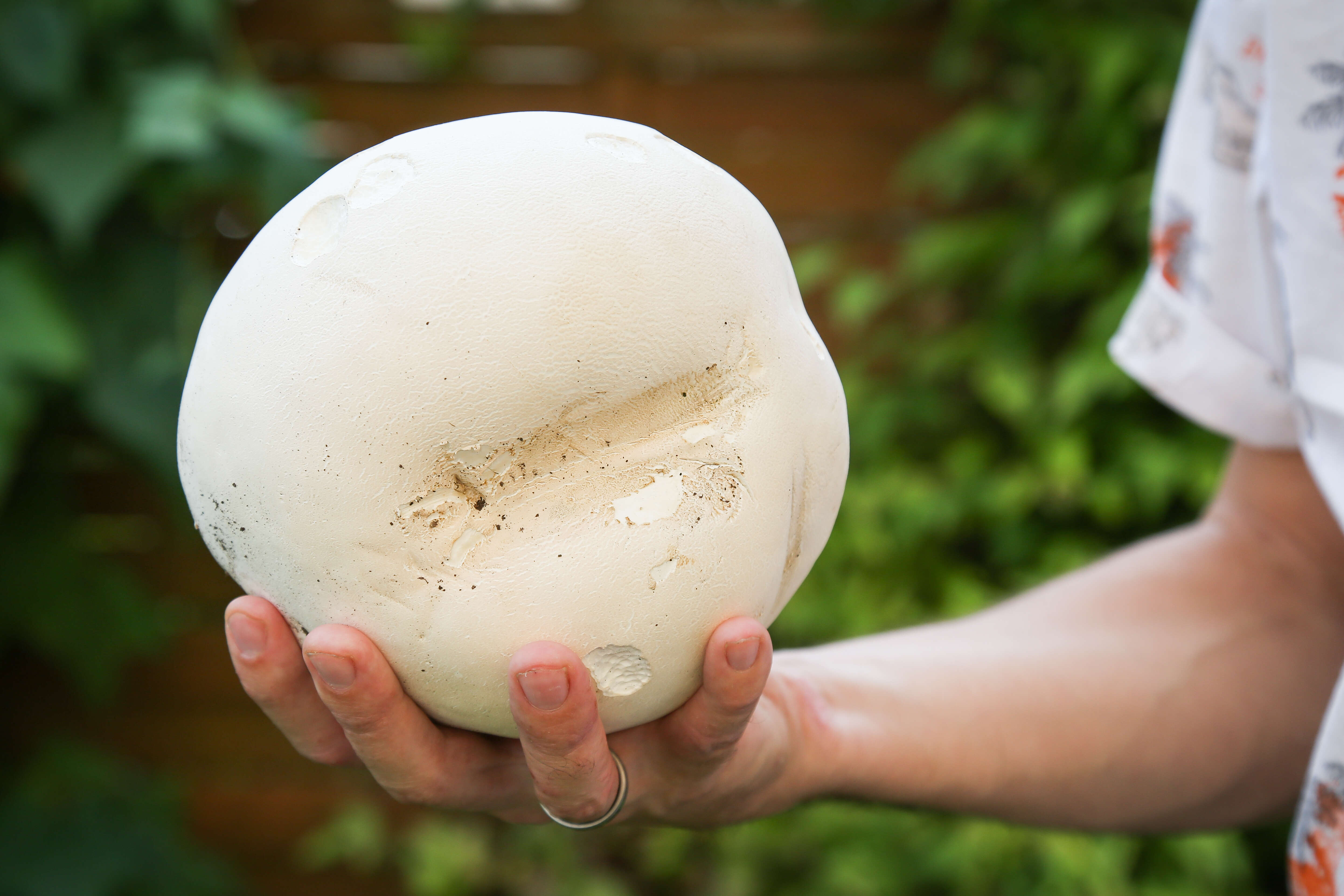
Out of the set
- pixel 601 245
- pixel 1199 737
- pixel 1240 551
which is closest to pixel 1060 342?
pixel 1240 551

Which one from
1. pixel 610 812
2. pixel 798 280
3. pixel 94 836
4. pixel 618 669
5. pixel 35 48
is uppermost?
pixel 35 48

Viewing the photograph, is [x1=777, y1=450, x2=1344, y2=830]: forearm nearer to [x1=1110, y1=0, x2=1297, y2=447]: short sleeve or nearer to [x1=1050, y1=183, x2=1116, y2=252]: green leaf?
[x1=1110, y1=0, x2=1297, y2=447]: short sleeve

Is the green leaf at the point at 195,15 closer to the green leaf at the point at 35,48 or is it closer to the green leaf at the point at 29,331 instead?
the green leaf at the point at 35,48

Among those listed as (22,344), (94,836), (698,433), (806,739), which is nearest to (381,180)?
(698,433)

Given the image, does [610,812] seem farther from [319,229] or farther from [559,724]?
[319,229]

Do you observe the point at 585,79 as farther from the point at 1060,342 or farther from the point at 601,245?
the point at 601,245

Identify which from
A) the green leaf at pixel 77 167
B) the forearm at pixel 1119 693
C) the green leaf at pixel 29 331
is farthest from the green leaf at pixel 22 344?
the forearm at pixel 1119 693

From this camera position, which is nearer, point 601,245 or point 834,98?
Result: point 601,245
